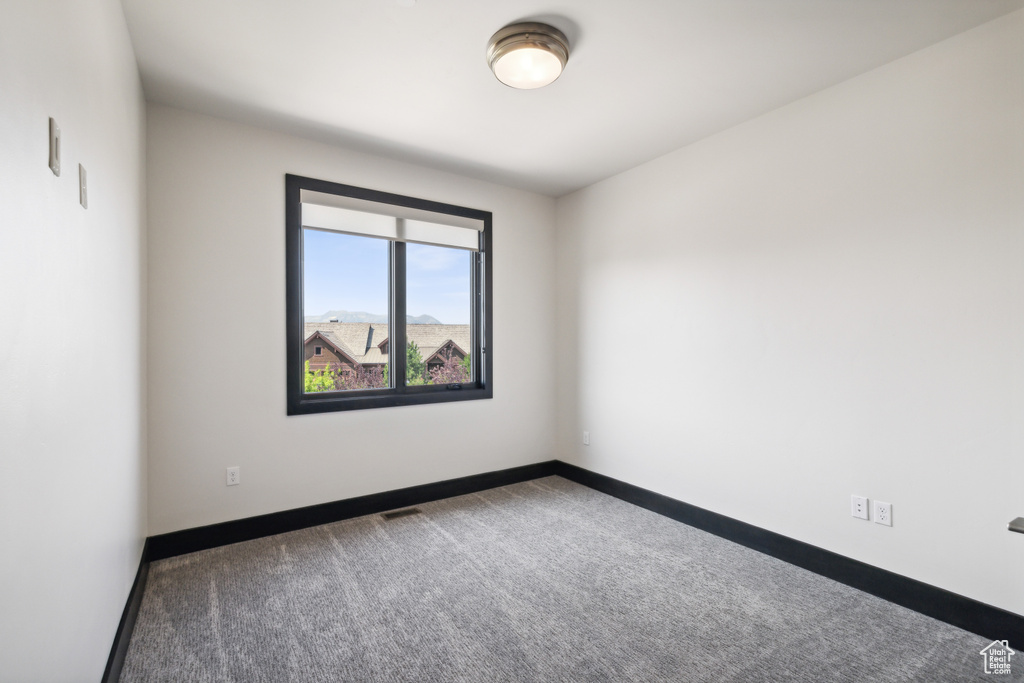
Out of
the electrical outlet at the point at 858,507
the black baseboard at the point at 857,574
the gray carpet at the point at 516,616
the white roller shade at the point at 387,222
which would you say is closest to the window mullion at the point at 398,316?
the white roller shade at the point at 387,222

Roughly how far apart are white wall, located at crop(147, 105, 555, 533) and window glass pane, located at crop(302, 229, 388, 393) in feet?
0.73

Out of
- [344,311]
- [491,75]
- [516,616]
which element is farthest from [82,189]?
[516,616]

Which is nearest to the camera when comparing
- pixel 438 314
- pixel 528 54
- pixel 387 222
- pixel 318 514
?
pixel 528 54

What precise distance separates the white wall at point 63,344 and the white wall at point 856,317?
3.08 m

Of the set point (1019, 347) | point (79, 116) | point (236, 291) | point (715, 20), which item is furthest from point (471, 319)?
point (1019, 347)

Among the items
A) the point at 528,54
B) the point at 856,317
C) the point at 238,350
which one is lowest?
the point at 238,350

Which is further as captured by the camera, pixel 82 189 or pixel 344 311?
pixel 344 311

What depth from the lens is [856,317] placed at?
2.45 metres

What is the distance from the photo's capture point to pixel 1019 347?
197 cm

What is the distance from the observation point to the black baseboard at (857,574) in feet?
6.61

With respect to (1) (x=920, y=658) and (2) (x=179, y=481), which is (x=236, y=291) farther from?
(1) (x=920, y=658)

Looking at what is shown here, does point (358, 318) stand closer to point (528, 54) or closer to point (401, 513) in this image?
point (401, 513)

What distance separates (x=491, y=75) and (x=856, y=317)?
7.40 ft

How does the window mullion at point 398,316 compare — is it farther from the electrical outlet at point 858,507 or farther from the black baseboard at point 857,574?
the electrical outlet at point 858,507
